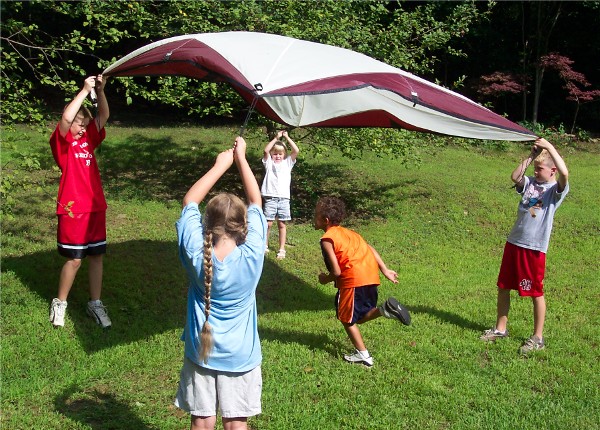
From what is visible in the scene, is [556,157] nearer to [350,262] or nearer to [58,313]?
[350,262]

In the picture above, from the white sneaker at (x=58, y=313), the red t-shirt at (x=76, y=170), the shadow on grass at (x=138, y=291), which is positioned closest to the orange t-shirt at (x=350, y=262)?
the shadow on grass at (x=138, y=291)

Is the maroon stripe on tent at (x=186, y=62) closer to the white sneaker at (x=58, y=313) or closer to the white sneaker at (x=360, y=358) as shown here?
the white sneaker at (x=58, y=313)

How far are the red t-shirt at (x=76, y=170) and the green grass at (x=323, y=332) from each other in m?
0.45

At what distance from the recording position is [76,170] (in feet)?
18.1

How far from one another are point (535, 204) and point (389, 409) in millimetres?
2230

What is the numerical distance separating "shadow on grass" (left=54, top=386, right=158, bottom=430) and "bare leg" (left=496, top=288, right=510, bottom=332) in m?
3.24

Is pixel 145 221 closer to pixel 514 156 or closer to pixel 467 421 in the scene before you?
pixel 467 421

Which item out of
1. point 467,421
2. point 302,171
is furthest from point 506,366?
point 302,171

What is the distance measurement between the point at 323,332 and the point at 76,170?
2607 millimetres

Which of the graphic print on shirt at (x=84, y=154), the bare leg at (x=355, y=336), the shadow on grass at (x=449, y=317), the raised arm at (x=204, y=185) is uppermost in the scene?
the raised arm at (x=204, y=185)

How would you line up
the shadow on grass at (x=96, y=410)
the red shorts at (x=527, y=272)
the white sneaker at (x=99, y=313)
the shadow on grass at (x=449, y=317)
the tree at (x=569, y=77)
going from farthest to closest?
1. the tree at (x=569, y=77)
2. the shadow on grass at (x=449, y=317)
3. the white sneaker at (x=99, y=313)
4. the red shorts at (x=527, y=272)
5. the shadow on grass at (x=96, y=410)

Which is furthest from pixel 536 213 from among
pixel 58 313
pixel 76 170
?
pixel 58 313

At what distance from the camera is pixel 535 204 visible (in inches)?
219

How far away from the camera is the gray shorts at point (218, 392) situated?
10.9ft
